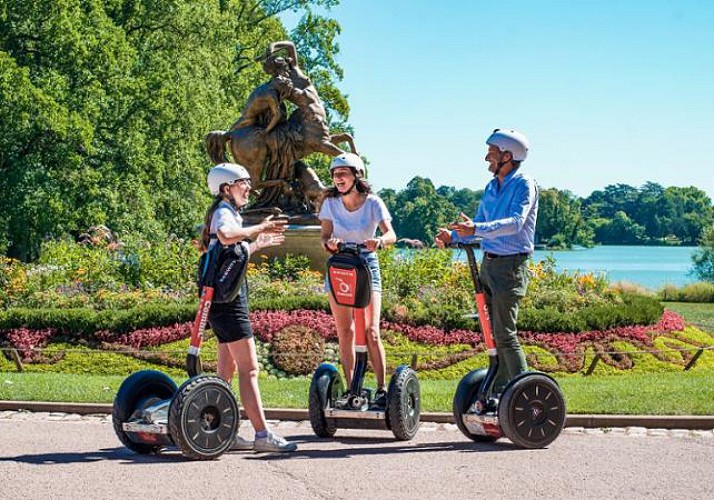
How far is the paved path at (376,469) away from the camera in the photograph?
6.91m

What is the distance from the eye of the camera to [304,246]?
19.8 meters

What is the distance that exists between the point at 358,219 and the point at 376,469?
2.20m

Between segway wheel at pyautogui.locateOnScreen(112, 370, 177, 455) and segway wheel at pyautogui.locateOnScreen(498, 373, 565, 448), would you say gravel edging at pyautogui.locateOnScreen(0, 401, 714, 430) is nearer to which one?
segway wheel at pyautogui.locateOnScreen(498, 373, 565, 448)

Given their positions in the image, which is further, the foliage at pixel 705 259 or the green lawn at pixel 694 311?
the foliage at pixel 705 259

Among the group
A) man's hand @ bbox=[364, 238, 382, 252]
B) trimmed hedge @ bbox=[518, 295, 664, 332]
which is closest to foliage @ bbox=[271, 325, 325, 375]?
trimmed hedge @ bbox=[518, 295, 664, 332]

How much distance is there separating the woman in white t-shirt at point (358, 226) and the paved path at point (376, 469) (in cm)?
73

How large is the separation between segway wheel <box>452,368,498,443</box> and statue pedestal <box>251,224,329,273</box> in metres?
10.7

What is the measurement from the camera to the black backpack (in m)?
8.29

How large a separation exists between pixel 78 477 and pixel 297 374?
726 cm

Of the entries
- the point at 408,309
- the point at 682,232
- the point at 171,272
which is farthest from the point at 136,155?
the point at 682,232

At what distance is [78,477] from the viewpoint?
7352 millimetres

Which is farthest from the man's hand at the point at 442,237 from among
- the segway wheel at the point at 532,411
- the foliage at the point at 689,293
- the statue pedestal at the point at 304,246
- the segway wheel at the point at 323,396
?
the foliage at the point at 689,293

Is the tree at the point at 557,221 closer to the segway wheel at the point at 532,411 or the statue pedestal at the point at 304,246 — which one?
the statue pedestal at the point at 304,246

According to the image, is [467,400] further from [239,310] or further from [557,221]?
[557,221]
